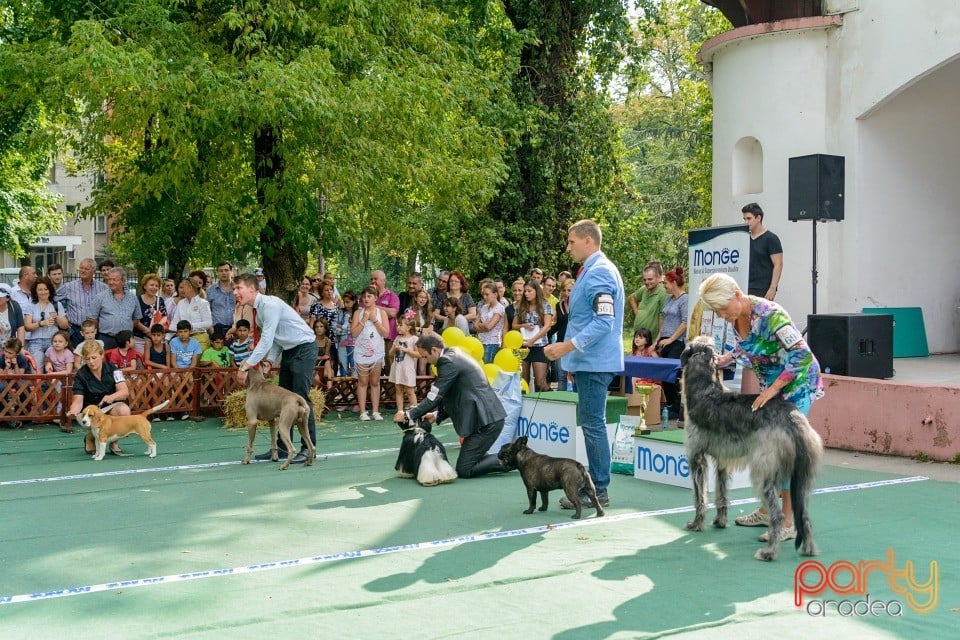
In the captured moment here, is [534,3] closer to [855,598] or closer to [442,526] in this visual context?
[442,526]

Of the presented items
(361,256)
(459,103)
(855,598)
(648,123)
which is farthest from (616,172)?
(361,256)

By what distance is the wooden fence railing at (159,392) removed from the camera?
43.9 feet

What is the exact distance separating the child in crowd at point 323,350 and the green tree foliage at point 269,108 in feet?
4.22

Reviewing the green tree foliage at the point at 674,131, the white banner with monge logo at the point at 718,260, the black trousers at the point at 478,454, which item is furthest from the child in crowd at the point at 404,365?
the green tree foliage at the point at 674,131

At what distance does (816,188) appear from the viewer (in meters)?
12.6

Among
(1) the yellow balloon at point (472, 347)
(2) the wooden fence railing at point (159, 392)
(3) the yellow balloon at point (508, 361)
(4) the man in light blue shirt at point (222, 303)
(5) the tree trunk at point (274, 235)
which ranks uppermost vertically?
(5) the tree trunk at point (274, 235)

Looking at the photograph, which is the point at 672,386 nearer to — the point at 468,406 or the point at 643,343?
the point at 643,343

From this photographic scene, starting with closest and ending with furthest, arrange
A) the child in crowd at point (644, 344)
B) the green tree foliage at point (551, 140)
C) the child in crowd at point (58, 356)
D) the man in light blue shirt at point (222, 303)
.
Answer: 1. the child in crowd at point (644, 344)
2. the child in crowd at point (58, 356)
3. the man in light blue shirt at point (222, 303)
4. the green tree foliage at point (551, 140)

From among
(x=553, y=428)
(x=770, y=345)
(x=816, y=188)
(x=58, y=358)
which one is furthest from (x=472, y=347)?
(x=58, y=358)

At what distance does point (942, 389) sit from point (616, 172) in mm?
13176

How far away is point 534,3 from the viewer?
2041 centimetres

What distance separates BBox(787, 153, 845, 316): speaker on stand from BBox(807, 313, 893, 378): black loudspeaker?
1.31 m

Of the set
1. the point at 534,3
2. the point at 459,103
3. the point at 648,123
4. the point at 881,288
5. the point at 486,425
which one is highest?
the point at 648,123

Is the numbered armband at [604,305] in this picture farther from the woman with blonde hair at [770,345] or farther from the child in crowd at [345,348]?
the child in crowd at [345,348]
